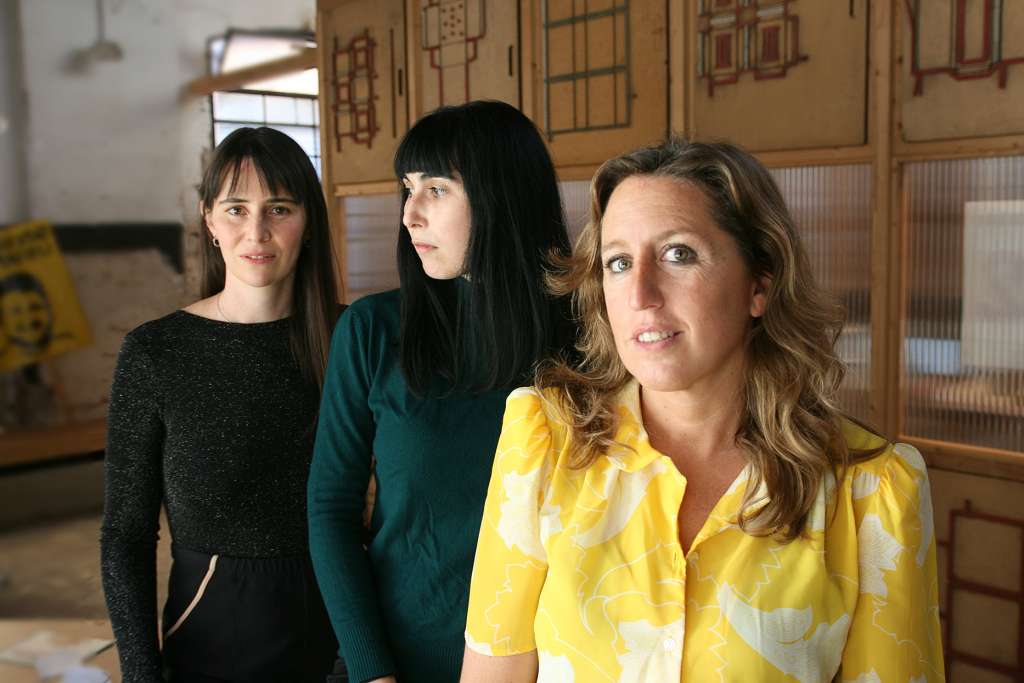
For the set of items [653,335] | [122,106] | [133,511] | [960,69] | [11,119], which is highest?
[122,106]

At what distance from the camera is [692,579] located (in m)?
1.26

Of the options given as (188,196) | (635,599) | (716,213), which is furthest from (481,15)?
(635,599)

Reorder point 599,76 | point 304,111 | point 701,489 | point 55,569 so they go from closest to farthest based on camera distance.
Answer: point 701,489 → point 599,76 → point 55,569 → point 304,111

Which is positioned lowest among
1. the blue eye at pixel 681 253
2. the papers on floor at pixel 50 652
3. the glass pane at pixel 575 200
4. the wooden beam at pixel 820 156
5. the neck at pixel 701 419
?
the papers on floor at pixel 50 652

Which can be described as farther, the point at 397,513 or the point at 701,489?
the point at 397,513

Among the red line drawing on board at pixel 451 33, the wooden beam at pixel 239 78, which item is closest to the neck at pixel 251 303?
the red line drawing on board at pixel 451 33

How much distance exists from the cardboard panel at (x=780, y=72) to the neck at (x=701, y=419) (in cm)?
187

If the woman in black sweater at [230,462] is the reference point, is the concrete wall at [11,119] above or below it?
above

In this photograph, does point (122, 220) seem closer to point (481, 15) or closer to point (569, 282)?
point (481, 15)

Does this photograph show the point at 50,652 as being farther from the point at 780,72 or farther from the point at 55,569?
the point at 780,72

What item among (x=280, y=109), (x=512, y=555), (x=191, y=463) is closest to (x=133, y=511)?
(x=191, y=463)

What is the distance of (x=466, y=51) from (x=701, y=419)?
3392 millimetres

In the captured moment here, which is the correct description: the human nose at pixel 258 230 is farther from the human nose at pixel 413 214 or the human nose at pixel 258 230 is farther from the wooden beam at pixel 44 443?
the wooden beam at pixel 44 443

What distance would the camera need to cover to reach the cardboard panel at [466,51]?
425 centimetres
